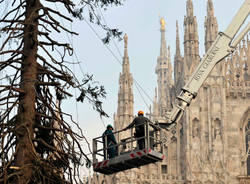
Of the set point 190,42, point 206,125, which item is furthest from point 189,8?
point 206,125

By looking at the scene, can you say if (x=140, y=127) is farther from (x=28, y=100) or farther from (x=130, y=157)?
(x=28, y=100)

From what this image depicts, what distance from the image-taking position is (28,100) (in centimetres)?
858

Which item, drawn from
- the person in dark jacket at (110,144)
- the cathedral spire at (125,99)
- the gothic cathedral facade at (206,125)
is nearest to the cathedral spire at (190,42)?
the gothic cathedral facade at (206,125)

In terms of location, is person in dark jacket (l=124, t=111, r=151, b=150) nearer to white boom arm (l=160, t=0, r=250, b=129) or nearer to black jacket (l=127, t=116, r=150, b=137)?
black jacket (l=127, t=116, r=150, b=137)

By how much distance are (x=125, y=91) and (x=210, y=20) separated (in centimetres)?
646

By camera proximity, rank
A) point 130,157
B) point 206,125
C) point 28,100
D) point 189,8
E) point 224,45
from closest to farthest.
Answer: point 28,100
point 130,157
point 224,45
point 206,125
point 189,8

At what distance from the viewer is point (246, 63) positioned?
3844 cm

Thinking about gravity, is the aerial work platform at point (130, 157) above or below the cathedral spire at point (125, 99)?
below

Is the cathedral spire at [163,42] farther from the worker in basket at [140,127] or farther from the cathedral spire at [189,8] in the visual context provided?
the worker in basket at [140,127]

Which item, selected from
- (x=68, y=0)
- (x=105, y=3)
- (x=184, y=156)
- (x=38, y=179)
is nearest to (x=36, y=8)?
(x=68, y=0)

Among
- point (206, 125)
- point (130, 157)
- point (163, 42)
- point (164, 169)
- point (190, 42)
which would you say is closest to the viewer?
point (130, 157)

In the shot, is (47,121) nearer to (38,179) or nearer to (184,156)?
(38,179)

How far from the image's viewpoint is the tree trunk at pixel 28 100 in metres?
8.05

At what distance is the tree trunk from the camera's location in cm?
805
